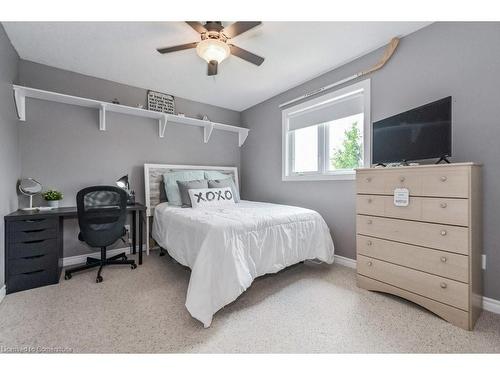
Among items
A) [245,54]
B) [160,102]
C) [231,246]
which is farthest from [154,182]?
[245,54]

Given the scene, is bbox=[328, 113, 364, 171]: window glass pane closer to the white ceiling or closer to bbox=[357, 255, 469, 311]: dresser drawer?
the white ceiling

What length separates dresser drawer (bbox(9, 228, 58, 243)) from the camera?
1.93 meters

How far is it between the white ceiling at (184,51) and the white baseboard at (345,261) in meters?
2.31

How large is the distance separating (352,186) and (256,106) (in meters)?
2.26

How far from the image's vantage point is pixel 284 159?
3.36m

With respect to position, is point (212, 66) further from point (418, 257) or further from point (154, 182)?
point (418, 257)

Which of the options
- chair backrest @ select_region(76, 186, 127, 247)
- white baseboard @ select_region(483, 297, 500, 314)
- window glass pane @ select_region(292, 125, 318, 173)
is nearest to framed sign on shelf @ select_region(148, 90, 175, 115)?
chair backrest @ select_region(76, 186, 127, 247)

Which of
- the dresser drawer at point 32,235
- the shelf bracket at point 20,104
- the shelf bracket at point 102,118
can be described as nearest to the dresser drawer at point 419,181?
the dresser drawer at point 32,235

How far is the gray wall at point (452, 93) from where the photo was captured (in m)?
1.63

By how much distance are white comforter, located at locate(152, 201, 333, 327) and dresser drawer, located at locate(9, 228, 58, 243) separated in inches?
40.2

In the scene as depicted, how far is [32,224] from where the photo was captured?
202cm
